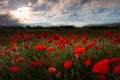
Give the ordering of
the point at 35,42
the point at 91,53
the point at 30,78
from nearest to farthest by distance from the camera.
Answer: the point at 30,78
the point at 91,53
the point at 35,42

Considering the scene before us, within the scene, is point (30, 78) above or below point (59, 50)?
below

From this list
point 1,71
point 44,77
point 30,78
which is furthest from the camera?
point 1,71

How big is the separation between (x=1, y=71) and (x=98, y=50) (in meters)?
2.10

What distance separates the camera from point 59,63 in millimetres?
4789

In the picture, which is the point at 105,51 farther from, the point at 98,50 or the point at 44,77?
the point at 44,77

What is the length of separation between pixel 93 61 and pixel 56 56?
2.99 feet

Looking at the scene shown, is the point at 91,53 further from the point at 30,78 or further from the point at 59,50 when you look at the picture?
the point at 30,78

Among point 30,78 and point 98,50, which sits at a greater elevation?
point 98,50

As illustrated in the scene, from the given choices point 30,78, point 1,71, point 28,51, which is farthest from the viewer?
point 28,51

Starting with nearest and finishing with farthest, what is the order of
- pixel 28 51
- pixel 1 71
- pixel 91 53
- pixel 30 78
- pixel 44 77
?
pixel 44 77, pixel 30 78, pixel 91 53, pixel 1 71, pixel 28 51

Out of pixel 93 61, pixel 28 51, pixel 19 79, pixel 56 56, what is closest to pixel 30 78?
pixel 19 79

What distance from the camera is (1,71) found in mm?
5445

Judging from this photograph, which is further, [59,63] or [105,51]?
→ [105,51]

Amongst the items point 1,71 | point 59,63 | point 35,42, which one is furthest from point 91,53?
point 35,42
